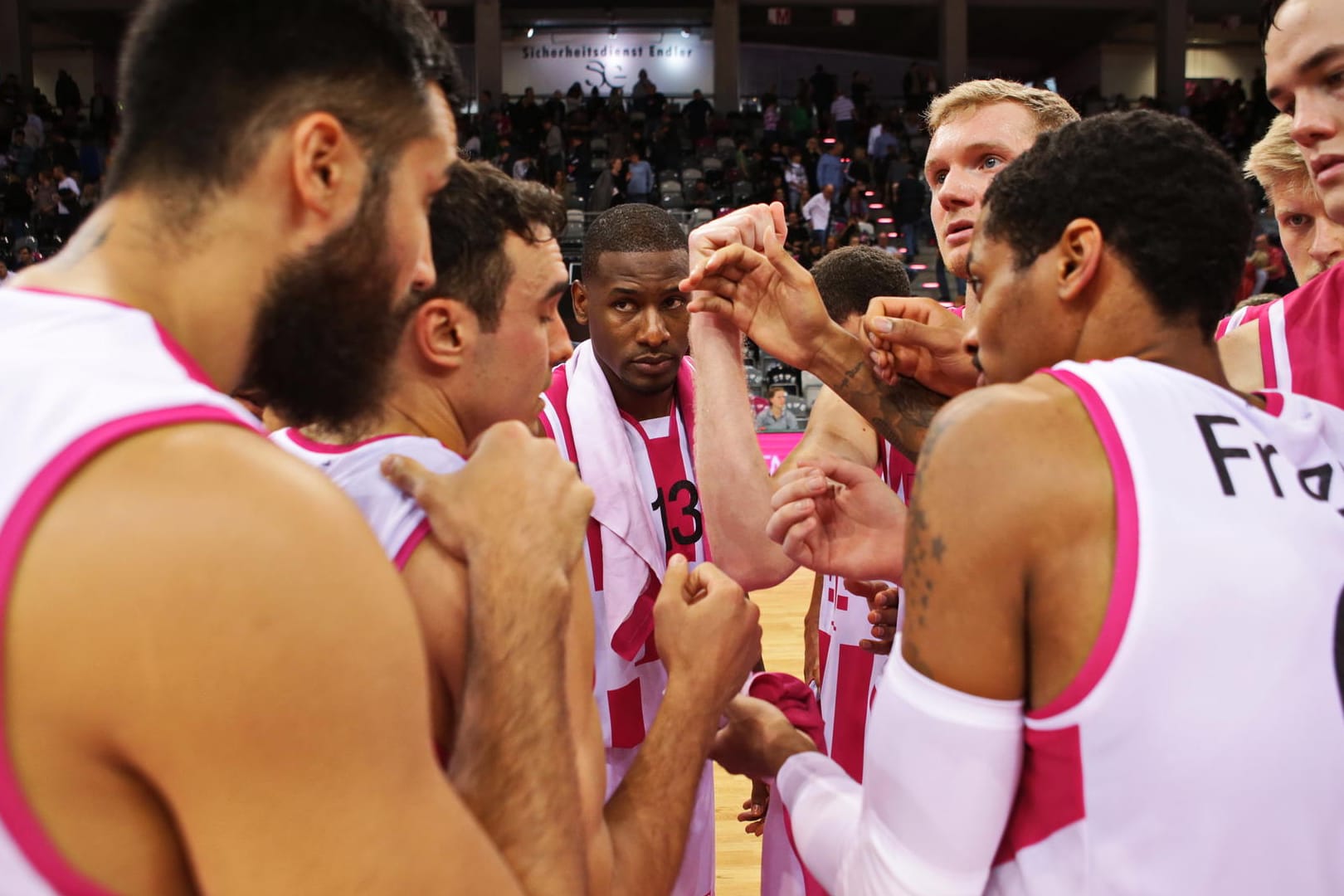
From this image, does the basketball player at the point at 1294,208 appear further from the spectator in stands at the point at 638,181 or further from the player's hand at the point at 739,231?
the spectator in stands at the point at 638,181

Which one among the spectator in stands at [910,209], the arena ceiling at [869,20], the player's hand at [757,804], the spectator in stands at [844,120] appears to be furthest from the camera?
the arena ceiling at [869,20]

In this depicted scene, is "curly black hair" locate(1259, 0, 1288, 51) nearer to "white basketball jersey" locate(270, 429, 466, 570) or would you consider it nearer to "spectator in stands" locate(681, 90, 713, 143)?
"white basketball jersey" locate(270, 429, 466, 570)

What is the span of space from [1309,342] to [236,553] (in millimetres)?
1917

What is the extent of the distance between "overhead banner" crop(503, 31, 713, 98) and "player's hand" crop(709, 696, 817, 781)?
78.7 feet

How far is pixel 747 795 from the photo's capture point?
15.7ft

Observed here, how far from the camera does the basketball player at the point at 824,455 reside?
95.0 inches

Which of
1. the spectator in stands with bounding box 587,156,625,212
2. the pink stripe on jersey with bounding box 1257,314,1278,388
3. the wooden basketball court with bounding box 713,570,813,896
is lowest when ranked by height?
the wooden basketball court with bounding box 713,570,813,896

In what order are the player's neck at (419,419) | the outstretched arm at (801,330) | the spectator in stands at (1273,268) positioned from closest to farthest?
the player's neck at (419,419)
the outstretched arm at (801,330)
the spectator in stands at (1273,268)

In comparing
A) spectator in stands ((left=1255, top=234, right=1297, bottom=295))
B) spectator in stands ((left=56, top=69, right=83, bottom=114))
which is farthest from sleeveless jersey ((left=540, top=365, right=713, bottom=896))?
spectator in stands ((left=56, top=69, right=83, bottom=114))

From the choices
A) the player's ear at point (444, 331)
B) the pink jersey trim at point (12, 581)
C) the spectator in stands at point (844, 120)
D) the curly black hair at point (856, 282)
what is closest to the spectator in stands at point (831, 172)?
the spectator in stands at point (844, 120)

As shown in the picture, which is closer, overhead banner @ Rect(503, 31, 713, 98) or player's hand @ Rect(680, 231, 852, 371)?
player's hand @ Rect(680, 231, 852, 371)

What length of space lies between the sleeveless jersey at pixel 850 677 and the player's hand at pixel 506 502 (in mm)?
1502

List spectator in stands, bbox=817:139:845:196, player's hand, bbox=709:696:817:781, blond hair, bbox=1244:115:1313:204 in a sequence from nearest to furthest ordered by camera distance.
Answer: player's hand, bbox=709:696:817:781 < blond hair, bbox=1244:115:1313:204 < spectator in stands, bbox=817:139:845:196

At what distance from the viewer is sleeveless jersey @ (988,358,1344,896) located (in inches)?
45.2
